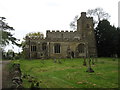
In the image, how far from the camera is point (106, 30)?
51281mm

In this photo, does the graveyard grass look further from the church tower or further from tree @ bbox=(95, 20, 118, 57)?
the church tower

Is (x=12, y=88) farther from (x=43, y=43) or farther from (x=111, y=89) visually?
(x=43, y=43)

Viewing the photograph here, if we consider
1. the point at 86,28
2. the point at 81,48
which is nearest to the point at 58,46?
the point at 81,48

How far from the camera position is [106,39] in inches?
1988

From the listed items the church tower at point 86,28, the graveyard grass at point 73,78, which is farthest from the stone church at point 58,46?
the graveyard grass at point 73,78

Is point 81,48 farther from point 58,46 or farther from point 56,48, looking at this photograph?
point 56,48

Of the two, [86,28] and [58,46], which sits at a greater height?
[86,28]

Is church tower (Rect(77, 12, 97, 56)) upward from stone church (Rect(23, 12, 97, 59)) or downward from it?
upward

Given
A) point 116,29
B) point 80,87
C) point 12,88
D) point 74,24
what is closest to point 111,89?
point 80,87

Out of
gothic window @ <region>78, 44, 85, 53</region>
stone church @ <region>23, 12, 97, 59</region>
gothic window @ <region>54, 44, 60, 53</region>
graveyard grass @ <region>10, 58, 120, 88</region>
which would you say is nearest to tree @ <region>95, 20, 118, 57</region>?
stone church @ <region>23, 12, 97, 59</region>

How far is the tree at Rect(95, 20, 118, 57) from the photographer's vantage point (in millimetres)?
48975

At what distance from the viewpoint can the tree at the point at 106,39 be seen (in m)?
49.0

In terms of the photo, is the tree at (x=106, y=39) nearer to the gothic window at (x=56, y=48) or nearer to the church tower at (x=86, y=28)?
the church tower at (x=86, y=28)

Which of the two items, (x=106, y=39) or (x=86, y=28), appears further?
(x=86, y=28)
